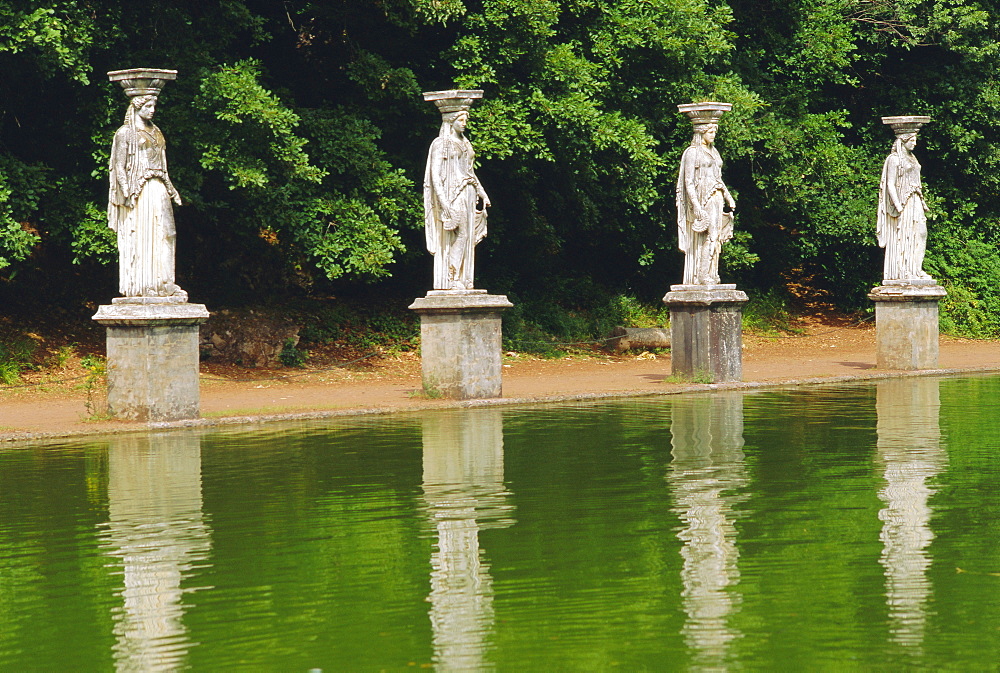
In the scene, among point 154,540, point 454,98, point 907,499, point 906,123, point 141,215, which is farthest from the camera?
point 906,123

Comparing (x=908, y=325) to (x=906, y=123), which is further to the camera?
(x=906, y=123)

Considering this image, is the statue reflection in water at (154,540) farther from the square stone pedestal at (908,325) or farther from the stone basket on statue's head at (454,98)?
the square stone pedestal at (908,325)

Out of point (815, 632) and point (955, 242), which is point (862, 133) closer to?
point (955, 242)

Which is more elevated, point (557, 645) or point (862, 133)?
point (862, 133)

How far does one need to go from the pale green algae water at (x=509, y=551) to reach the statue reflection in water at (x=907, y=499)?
28 millimetres

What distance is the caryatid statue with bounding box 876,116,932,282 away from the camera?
67.4 ft

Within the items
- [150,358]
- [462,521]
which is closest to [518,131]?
[150,358]

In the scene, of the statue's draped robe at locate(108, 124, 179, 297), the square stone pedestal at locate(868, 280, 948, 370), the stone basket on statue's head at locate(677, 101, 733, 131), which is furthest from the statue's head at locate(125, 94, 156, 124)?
the square stone pedestal at locate(868, 280, 948, 370)

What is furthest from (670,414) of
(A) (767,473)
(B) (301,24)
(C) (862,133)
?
(C) (862,133)

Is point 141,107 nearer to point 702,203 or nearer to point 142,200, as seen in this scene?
point 142,200

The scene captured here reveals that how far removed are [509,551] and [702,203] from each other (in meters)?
11.6

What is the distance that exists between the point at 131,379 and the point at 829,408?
6.87 meters

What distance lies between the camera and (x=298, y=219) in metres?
20.2

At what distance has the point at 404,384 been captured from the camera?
1962 cm
